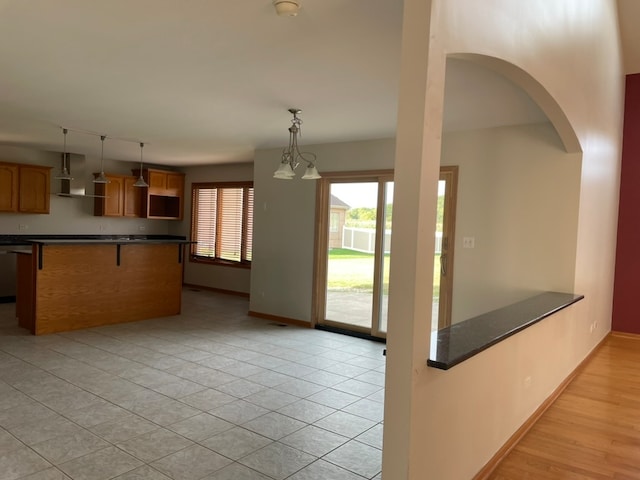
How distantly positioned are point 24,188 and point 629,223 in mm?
8786

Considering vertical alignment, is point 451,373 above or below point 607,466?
above

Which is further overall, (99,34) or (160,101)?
(160,101)

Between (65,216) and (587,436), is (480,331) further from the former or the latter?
(65,216)

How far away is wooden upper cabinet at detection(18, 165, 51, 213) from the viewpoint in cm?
727

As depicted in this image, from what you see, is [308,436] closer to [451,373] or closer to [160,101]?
[451,373]

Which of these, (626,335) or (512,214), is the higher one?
(512,214)

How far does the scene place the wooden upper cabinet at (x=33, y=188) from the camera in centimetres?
727

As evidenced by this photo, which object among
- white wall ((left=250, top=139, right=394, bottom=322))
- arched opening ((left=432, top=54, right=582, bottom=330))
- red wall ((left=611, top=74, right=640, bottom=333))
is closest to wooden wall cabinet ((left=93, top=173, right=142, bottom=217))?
white wall ((left=250, top=139, right=394, bottom=322))

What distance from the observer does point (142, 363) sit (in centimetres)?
448

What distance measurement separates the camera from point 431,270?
1.98 m

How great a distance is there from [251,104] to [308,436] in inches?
111

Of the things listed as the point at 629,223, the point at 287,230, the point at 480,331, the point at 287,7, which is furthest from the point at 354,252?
the point at 287,7

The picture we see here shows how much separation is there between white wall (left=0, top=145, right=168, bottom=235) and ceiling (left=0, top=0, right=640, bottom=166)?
196 cm

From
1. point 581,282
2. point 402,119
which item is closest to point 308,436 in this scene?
point 402,119
